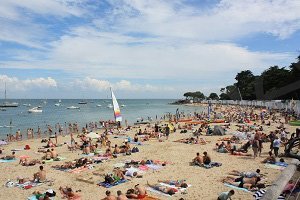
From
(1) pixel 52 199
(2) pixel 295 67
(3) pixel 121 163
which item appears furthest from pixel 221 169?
(2) pixel 295 67

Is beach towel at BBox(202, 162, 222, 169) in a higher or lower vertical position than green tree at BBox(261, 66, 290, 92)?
lower

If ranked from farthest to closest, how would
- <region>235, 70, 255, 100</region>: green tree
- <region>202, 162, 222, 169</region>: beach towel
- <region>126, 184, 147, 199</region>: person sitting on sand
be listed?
<region>235, 70, 255, 100</region>: green tree < <region>202, 162, 222, 169</region>: beach towel < <region>126, 184, 147, 199</region>: person sitting on sand

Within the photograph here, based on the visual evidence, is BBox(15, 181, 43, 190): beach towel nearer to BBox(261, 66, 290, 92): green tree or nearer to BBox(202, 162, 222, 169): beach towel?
BBox(202, 162, 222, 169): beach towel

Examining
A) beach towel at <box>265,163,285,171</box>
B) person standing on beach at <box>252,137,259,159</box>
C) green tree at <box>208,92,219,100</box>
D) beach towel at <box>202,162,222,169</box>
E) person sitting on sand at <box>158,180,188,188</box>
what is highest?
green tree at <box>208,92,219,100</box>

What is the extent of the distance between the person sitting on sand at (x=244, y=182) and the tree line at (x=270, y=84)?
48576 mm

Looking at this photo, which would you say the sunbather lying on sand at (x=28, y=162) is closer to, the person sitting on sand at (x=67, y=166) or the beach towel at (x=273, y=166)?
the person sitting on sand at (x=67, y=166)

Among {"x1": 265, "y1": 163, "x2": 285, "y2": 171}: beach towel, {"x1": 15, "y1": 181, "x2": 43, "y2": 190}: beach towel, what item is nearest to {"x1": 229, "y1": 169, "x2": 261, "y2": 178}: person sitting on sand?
{"x1": 265, "y1": 163, "x2": 285, "y2": 171}: beach towel

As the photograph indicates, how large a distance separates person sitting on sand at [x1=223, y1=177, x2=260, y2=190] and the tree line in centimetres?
4858

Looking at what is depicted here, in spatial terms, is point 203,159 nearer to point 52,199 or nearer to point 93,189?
point 93,189

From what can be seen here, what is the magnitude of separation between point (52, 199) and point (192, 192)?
560 cm

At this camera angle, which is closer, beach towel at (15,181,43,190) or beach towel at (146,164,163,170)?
beach towel at (15,181,43,190)

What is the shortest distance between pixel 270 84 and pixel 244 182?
231ft

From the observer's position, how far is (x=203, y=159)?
55.3 ft

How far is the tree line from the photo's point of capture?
60.1 meters
